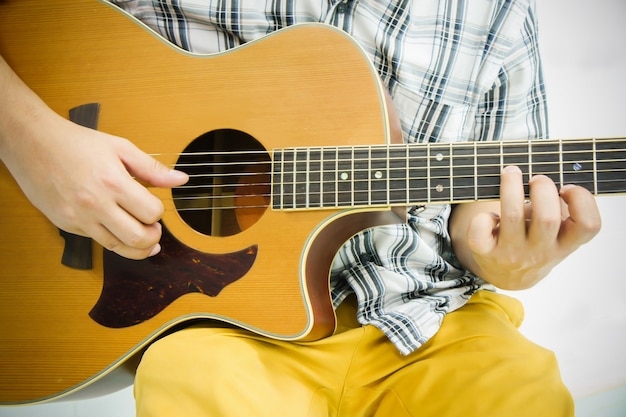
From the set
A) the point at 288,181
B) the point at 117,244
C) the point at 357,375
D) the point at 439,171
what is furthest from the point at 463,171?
the point at 117,244

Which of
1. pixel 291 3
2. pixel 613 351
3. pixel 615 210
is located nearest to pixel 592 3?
pixel 615 210

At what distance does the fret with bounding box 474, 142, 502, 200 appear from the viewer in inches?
23.2

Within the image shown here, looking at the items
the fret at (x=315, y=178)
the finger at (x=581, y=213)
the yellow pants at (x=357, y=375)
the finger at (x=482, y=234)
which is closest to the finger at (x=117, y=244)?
the yellow pants at (x=357, y=375)

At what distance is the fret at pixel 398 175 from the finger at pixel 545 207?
16cm

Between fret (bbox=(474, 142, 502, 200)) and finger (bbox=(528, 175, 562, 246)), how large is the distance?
1.7 inches

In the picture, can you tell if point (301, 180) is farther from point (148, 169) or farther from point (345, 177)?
point (148, 169)

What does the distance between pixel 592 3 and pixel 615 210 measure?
2.36 feet

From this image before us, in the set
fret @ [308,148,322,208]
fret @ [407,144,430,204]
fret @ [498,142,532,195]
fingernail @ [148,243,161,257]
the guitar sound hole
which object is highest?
fret @ [498,142,532,195]

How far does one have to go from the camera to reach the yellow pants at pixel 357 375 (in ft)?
1.90

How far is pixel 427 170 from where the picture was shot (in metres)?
0.61

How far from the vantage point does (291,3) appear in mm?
761

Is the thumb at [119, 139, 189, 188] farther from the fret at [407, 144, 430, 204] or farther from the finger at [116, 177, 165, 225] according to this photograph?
the fret at [407, 144, 430, 204]

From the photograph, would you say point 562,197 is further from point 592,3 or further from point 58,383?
point 592,3

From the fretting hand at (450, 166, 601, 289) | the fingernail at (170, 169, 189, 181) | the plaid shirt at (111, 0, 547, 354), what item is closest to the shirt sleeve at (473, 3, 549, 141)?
the plaid shirt at (111, 0, 547, 354)
